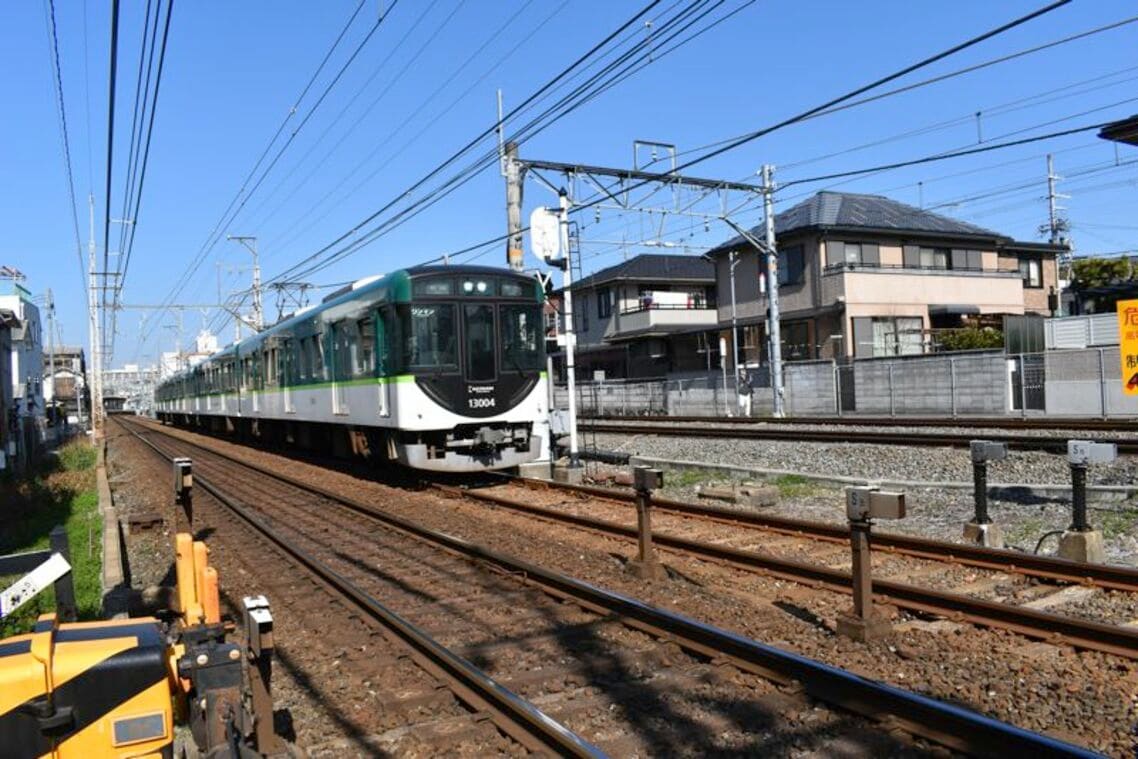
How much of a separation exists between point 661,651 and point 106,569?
5467 mm

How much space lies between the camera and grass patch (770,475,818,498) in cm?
1236

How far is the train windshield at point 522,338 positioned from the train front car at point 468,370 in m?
0.02

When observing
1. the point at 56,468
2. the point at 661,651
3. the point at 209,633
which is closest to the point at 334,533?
the point at 661,651

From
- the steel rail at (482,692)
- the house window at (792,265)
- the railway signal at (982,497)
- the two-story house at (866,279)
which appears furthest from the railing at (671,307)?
the steel rail at (482,692)

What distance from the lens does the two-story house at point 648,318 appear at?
43281mm

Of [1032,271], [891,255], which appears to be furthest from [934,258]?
[1032,271]

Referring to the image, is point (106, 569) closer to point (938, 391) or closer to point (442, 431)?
point (442, 431)

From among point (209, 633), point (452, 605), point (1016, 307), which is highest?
point (1016, 307)

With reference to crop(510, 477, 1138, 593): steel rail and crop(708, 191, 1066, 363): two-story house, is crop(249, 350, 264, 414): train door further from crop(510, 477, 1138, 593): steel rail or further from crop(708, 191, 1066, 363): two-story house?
crop(708, 191, 1066, 363): two-story house

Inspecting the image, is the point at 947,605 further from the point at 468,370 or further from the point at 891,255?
the point at 891,255

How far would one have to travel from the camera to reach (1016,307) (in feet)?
129

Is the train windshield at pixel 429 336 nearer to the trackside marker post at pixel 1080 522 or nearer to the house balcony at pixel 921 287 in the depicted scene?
the trackside marker post at pixel 1080 522

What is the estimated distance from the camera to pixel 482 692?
4707mm

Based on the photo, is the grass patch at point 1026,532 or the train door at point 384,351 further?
the train door at point 384,351
